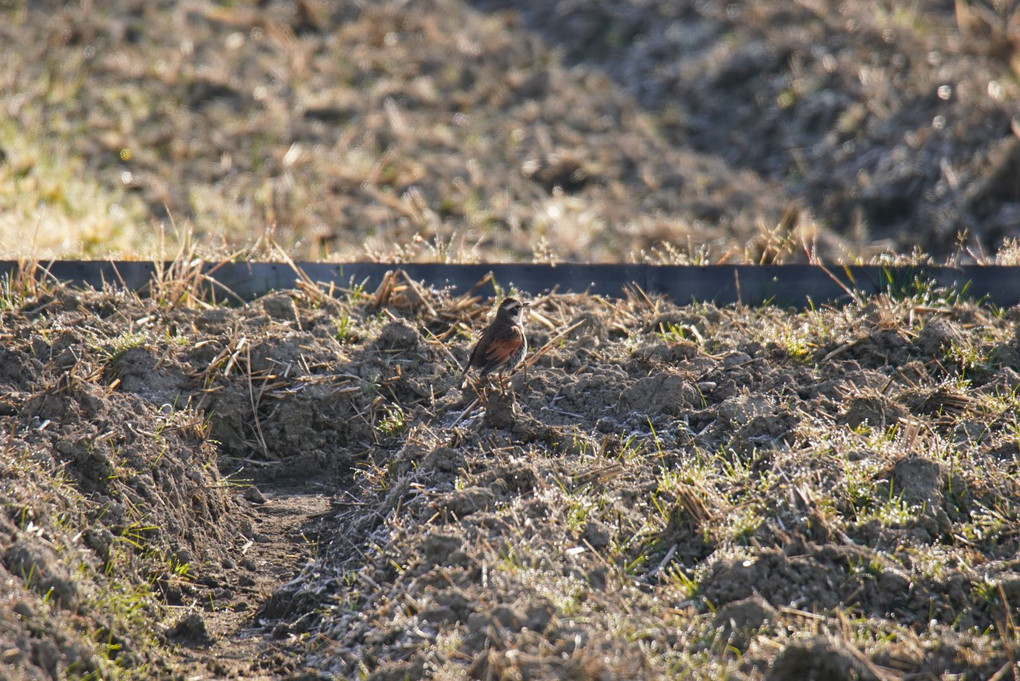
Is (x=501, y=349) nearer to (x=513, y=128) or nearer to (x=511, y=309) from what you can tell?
(x=511, y=309)

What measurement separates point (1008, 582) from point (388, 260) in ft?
15.5

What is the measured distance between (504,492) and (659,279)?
117 inches

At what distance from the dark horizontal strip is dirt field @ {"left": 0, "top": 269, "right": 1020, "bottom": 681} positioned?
0.30 metres

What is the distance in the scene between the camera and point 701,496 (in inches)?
168

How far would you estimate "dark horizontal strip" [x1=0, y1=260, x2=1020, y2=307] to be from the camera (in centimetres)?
669

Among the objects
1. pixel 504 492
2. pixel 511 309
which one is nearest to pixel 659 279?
pixel 511 309

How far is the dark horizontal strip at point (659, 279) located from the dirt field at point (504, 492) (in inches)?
11.8

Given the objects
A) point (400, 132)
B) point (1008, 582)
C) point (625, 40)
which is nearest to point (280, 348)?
point (1008, 582)

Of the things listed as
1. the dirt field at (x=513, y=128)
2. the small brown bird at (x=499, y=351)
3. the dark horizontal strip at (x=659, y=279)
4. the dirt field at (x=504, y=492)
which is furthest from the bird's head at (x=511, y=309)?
the dirt field at (x=513, y=128)

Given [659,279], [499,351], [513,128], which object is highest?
[499,351]

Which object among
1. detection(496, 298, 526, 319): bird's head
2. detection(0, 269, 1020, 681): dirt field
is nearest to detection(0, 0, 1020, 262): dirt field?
detection(0, 269, 1020, 681): dirt field

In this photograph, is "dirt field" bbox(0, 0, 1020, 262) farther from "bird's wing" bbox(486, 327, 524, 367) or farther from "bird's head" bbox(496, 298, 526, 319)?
"bird's wing" bbox(486, 327, 524, 367)

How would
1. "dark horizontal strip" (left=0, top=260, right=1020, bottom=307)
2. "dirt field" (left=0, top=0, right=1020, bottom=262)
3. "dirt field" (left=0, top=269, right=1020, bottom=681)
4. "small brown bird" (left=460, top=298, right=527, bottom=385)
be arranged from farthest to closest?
"dirt field" (left=0, top=0, right=1020, bottom=262) → "dark horizontal strip" (left=0, top=260, right=1020, bottom=307) → "small brown bird" (left=460, top=298, right=527, bottom=385) → "dirt field" (left=0, top=269, right=1020, bottom=681)

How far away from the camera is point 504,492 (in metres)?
4.45
